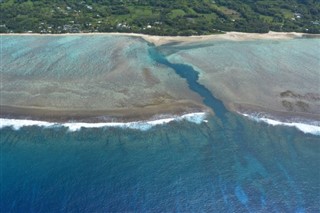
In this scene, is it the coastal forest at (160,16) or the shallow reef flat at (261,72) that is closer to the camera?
the shallow reef flat at (261,72)

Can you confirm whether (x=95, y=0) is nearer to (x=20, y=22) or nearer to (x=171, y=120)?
(x=20, y=22)

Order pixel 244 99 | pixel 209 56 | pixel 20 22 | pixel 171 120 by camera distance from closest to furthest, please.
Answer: pixel 171 120
pixel 244 99
pixel 209 56
pixel 20 22

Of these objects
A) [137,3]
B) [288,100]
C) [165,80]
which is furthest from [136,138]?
[137,3]

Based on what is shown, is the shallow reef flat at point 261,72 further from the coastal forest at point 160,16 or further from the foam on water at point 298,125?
the coastal forest at point 160,16

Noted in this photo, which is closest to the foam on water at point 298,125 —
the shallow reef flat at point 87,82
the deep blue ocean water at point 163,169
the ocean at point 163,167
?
the ocean at point 163,167

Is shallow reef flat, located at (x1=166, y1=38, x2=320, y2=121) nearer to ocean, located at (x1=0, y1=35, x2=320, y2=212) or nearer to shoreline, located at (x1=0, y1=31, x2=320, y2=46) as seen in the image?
shoreline, located at (x1=0, y1=31, x2=320, y2=46)
